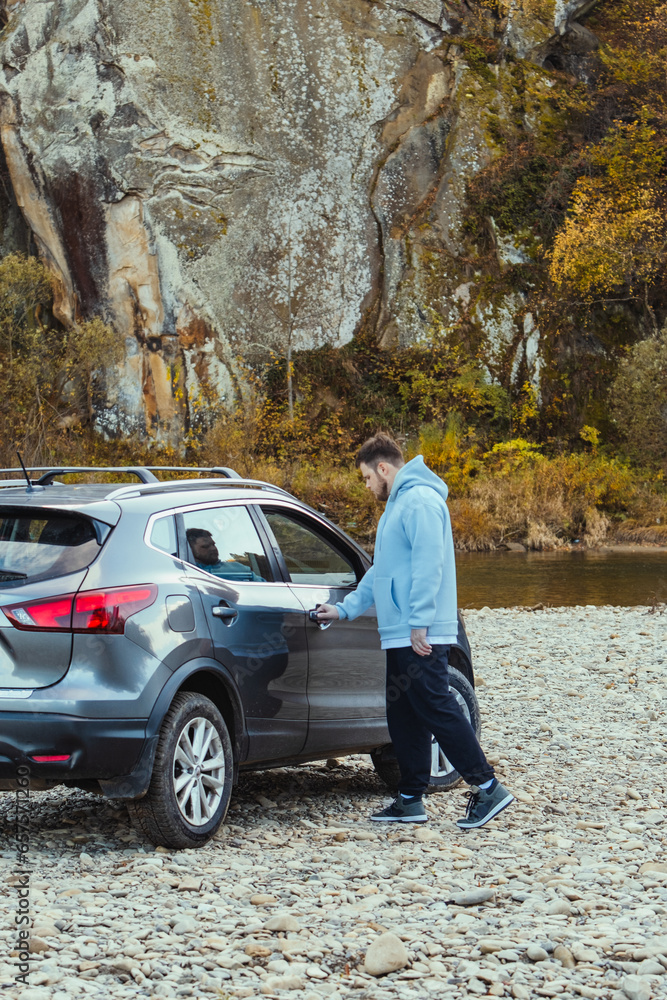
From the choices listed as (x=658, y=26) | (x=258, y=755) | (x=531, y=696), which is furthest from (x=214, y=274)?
(x=258, y=755)

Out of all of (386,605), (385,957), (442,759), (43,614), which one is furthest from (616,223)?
(385,957)

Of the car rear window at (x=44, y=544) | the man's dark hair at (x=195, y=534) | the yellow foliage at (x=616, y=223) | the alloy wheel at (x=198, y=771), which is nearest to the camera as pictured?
the car rear window at (x=44, y=544)

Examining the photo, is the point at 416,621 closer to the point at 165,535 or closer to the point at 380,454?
the point at 380,454

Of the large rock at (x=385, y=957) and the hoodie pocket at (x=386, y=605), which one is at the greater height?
the hoodie pocket at (x=386, y=605)

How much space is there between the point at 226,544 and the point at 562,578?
1811 centimetres

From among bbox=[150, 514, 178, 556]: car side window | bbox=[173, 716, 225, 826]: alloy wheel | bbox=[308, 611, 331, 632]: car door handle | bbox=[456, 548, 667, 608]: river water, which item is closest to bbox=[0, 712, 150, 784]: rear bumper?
bbox=[173, 716, 225, 826]: alloy wheel

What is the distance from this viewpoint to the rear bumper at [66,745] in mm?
4641

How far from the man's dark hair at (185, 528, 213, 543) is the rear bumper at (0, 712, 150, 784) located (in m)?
1.01

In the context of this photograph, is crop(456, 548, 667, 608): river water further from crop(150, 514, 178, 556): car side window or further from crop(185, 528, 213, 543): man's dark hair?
crop(150, 514, 178, 556): car side window

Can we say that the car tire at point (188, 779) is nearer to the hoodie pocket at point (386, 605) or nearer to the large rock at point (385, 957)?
the hoodie pocket at point (386, 605)

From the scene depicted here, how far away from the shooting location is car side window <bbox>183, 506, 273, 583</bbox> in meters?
5.43


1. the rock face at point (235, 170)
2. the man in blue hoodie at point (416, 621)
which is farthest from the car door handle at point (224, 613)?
the rock face at point (235, 170)

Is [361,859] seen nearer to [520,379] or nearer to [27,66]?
[520,379]

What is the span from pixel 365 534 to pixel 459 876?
77.9ft
